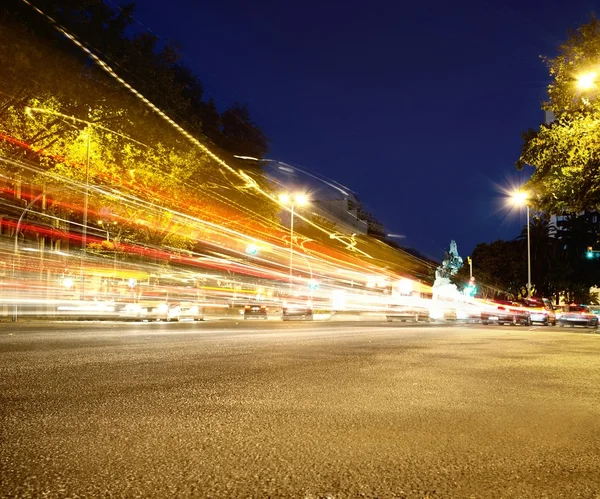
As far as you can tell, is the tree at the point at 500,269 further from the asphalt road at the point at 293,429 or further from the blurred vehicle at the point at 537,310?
the asphalt road at the point at 293,429

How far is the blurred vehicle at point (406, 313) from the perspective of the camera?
4206cm

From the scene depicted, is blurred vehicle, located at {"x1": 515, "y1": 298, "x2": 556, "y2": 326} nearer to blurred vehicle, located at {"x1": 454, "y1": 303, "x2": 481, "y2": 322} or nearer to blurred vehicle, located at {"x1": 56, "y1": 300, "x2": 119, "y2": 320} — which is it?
blurred vehicle, located at {"x1": 454, "y1": 303, "x2": 481, "y2": 322}

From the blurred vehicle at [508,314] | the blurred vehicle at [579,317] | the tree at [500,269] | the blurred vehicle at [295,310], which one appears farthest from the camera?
the tree at [500,269]

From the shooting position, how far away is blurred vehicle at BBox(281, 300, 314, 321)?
3953 centimetres

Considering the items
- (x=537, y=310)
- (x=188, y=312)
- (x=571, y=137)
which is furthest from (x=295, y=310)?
(x=571, y=137)

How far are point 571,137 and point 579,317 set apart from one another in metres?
29.8

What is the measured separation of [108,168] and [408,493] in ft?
102

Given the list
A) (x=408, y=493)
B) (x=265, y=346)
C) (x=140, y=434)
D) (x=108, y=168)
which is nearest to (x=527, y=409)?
(x=408, y=493)

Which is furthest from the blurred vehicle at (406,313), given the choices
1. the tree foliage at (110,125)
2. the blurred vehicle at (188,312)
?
the blurred vehicle at (188,312)

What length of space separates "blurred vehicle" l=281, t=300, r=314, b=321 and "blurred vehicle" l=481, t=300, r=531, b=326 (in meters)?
12.1

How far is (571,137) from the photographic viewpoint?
1733 centimetres

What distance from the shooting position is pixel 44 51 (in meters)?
21.2

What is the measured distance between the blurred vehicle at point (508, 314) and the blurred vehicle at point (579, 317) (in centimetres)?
445

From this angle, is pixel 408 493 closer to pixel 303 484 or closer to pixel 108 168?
pixel 303 484
